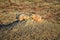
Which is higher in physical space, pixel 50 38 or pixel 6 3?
pixel 6 3

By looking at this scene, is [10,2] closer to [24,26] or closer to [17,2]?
[17,2]

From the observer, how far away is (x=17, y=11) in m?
2.69

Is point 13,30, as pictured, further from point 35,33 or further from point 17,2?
point 17,2

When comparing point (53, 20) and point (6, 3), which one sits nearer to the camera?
point (53, 20)

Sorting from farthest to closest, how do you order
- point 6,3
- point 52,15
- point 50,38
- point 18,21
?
point 6,3 → point 52,15 → point 18,21 → point 50,38

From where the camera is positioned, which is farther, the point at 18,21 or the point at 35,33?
the point at 18,21

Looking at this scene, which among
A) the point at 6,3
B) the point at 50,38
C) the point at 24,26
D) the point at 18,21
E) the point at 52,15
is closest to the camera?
the point at 50,38

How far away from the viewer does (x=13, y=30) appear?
6.57ft

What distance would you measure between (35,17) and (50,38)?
56cm

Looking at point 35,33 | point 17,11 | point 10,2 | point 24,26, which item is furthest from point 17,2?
point 35,33

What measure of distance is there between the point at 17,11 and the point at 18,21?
464mm

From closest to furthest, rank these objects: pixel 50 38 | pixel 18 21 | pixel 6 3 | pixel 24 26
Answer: pixel 50 38 < pixel 24 26 < pixel 18 21 < pixel 6 3

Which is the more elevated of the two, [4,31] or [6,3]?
[6,3]

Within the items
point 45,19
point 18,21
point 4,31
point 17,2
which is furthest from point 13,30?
point 17,2
